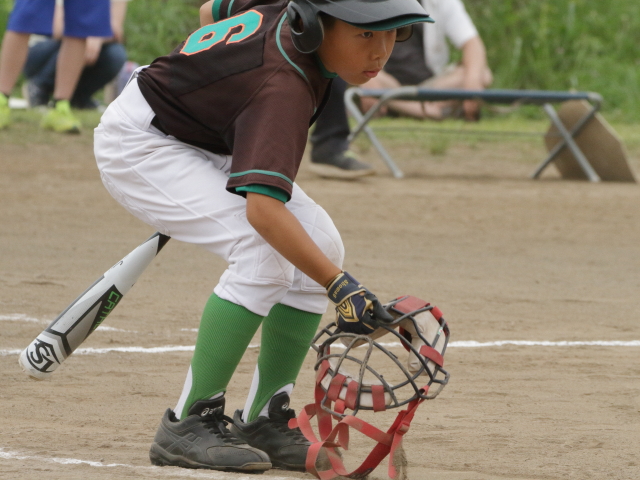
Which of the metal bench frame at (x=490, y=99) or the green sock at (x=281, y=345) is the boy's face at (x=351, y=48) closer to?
the green sock at (x=281, y=345)

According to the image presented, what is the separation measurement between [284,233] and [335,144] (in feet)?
15.3

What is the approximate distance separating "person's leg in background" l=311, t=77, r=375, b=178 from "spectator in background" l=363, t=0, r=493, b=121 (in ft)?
4.92

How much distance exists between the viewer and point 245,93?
7.63 ft

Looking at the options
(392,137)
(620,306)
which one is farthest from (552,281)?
(392,137)

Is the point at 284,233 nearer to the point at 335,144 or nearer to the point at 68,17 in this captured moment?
the point at 335,144

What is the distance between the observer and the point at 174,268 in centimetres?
486

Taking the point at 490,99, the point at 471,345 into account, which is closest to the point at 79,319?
the point at 471,345

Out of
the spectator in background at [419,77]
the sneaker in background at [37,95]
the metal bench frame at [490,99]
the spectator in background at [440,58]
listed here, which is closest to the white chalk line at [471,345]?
the spectator in background at [419,77]

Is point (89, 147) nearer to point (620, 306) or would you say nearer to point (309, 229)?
point (620, 306)

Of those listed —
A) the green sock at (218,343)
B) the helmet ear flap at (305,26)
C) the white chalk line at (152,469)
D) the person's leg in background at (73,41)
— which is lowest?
the person's leg in background at (73,41)

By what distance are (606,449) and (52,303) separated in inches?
92.8

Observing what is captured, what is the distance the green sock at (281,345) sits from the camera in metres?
2.59

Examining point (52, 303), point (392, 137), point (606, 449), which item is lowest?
point (392, 137)

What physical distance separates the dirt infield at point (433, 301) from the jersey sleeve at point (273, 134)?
745mm
